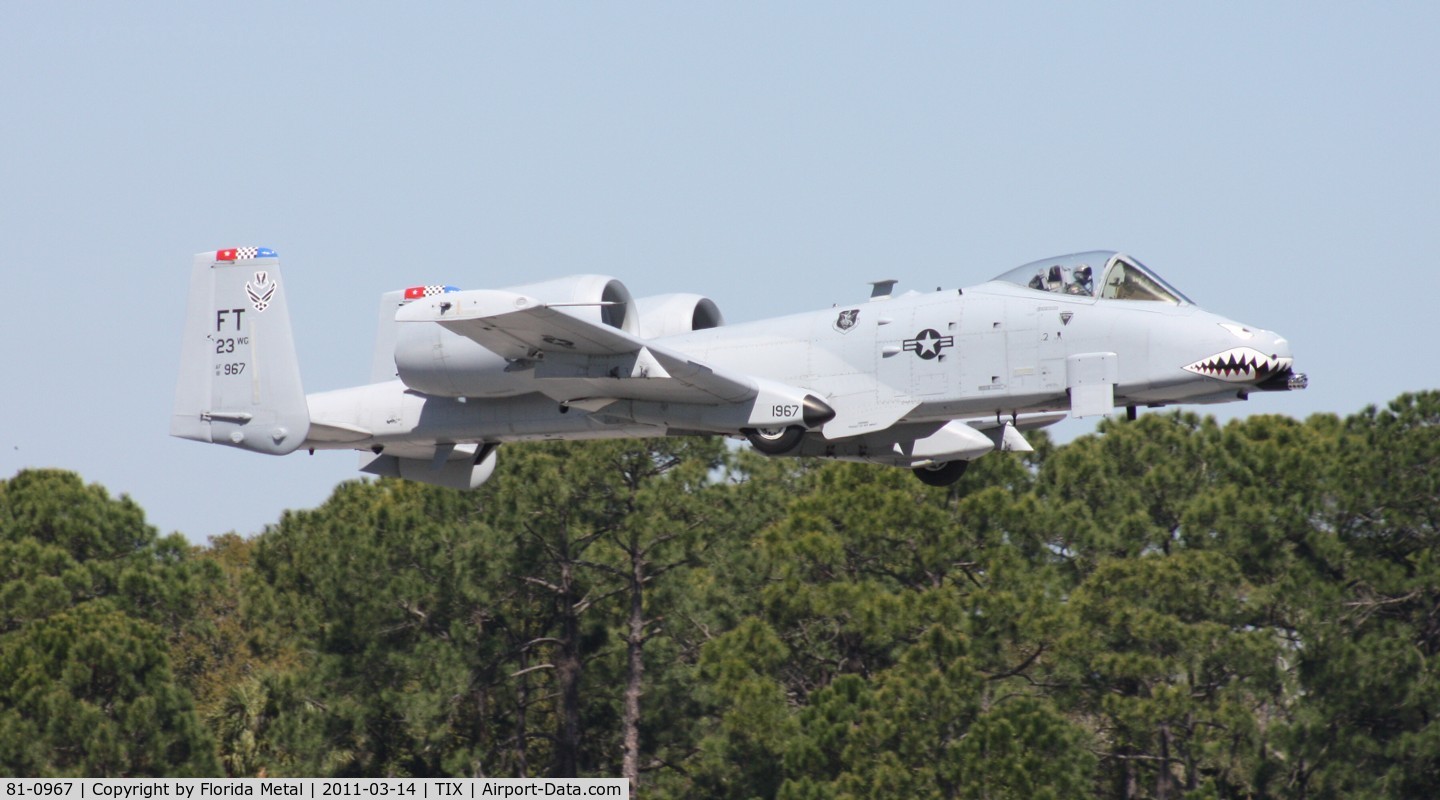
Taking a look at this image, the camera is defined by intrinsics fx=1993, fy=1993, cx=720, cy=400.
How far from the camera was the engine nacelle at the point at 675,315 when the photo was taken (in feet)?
81.0

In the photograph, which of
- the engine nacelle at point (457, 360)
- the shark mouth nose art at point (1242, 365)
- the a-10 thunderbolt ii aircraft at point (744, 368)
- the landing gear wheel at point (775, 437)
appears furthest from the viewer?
the engine nacelle at point (457, 360)

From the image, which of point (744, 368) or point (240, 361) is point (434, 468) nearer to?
point (240, 361)

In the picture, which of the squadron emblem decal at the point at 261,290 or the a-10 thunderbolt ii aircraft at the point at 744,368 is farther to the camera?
the squadron emblem decal at the point at 261,290

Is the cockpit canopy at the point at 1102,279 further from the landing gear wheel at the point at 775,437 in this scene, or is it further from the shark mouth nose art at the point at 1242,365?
the landing gear wheel at the point at 775,437

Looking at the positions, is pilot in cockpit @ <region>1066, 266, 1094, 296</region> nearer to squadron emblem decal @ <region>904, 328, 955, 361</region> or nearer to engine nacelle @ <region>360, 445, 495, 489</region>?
squadron emblem decal @ <region>904, 328, 955, 361</region>

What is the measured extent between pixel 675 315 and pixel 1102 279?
550 centimetres

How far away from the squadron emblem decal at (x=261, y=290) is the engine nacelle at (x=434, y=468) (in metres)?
2.49

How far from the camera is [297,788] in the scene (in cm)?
2017

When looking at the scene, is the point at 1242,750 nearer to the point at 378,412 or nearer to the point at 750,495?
the point at 750,495

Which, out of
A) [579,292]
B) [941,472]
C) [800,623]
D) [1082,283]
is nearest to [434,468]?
[579,292]

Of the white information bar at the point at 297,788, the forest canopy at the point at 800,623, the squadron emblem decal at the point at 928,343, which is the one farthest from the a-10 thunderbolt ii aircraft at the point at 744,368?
the forest canopy at the point at 800,623

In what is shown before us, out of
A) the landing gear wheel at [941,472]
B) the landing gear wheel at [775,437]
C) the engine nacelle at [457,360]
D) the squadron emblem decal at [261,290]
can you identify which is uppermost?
the squadron emblem decal at [261,290]

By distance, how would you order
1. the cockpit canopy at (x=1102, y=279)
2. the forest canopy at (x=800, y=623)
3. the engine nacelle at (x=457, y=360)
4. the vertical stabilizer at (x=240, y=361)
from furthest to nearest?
the forest canopy at (x=800, y=623)
the vertical stabilizer at (x=240, y=361)
the engine nacelle at (x=457, y=360)
the cockpit canopy at (x=1102, y=279)

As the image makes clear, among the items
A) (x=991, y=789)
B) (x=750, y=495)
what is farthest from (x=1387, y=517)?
(x=750, y=495)
